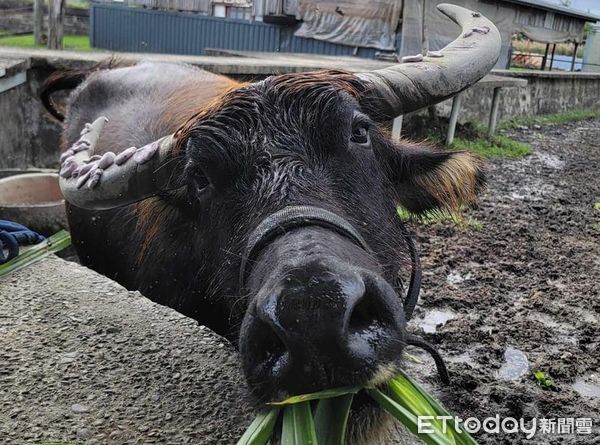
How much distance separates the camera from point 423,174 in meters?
2.82

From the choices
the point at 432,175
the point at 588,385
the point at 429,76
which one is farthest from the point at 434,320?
the point at 429,76

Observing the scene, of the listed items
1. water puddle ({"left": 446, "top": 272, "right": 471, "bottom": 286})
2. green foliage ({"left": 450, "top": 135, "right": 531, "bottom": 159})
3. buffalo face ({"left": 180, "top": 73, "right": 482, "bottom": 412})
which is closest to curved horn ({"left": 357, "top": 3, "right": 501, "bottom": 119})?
buffalo face ({"left": 180, "top": 73, "right": 482, "bottom": 412})

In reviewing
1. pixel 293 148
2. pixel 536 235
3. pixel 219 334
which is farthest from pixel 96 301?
pixel 536 235

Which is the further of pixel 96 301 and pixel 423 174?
pixel 96 301

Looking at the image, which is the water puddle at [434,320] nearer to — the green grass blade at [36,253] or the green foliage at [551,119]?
the green grass blade at [36,253]

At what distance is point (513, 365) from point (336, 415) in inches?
73.2

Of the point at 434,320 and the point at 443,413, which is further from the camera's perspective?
the point at 434,320

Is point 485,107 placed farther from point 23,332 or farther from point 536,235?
point 23,332

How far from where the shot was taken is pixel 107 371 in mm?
2564

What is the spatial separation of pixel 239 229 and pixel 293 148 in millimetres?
320

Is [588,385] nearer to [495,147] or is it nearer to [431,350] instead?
[431,350]

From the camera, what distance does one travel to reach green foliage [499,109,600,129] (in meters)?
13.3

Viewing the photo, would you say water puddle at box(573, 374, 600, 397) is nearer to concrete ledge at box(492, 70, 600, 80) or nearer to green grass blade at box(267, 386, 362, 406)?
green grass blade at box(267, 386, 362, 406)

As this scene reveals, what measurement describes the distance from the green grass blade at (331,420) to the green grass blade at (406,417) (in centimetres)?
10
